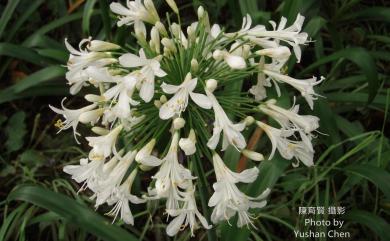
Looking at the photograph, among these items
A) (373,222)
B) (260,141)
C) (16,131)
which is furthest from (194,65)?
(16,131)

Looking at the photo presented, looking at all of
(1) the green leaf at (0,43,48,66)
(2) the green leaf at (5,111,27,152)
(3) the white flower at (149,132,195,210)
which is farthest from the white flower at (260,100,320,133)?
(2) the green leaf at (5,111,27,152)

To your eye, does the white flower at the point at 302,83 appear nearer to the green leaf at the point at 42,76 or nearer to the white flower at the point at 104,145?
the white flower at the point at 104,145

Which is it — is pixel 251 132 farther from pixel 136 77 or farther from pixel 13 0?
pixel 13 0

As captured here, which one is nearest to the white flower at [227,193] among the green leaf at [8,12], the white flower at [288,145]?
the white flower at [288,145]

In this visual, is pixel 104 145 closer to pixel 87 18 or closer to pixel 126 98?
pixel 126 98

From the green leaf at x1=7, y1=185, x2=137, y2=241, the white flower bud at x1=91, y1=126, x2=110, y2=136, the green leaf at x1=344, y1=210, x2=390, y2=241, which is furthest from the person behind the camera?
the green leaf at x1=344, y1=210, x2=390, y2=241

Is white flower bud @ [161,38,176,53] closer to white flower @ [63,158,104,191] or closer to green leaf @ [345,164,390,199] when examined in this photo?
white flower @ [63,158,104,191]
